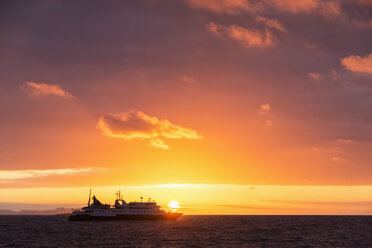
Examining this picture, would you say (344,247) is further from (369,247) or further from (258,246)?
(258,246)

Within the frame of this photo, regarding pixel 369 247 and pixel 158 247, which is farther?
pixel 369 247

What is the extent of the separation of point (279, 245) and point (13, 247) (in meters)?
61.5

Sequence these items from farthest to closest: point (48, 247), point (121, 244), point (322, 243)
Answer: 1. point (322, 243)
2. point (121, 244)
3. point (48, 247)

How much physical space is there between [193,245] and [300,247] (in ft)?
81.4

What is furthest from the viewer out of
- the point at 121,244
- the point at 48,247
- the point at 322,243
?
the point at 322,243

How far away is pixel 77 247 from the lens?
86250 mm

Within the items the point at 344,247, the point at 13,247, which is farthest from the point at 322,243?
the point at 13,247

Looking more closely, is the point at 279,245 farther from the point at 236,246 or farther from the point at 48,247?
the point at 48,247

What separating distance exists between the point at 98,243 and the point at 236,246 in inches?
1322

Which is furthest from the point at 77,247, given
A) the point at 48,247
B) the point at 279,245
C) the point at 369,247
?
the point at 369,247

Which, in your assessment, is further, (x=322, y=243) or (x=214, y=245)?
(x=322, y=243)

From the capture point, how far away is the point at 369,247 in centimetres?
9231

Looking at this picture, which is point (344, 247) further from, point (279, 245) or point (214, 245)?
point (214, 245)

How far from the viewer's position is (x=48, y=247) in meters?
86.2
